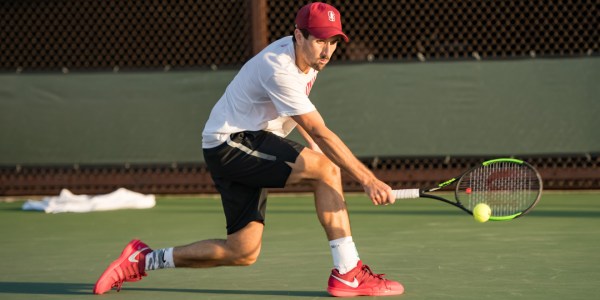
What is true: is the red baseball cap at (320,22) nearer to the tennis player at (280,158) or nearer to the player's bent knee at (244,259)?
the tennis player at (280,158)

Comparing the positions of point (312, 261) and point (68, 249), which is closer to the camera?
point (312, 261)

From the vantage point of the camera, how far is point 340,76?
1037cm

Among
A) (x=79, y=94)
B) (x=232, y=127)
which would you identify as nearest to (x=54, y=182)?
(x=79, y=94)

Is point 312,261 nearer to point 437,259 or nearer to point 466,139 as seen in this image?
point 437,259

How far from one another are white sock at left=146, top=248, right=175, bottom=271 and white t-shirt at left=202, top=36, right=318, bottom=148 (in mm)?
574

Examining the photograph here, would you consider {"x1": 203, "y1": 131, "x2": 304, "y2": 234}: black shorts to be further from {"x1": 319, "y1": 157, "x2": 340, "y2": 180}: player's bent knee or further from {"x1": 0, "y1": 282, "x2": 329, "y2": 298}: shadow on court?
{"x1": 0, "y1": 282, "x2": 329, "y2": 298}: shadow on court

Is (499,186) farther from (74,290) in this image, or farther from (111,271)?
(74,290)

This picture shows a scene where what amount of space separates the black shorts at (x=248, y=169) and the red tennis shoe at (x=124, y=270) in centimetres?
49

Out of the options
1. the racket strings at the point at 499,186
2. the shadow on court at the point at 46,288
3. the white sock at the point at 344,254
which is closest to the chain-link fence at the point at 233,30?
the racket strings at the point at 499,186

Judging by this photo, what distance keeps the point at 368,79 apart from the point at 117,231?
3080mm

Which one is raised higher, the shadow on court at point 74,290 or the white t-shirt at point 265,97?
the white t-shirt at point 265,97

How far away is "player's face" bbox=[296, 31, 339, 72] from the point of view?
5133 mm

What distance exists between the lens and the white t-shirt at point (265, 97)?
511 cm

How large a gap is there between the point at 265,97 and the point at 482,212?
1217 millimetres
